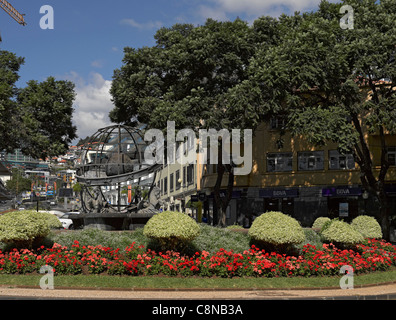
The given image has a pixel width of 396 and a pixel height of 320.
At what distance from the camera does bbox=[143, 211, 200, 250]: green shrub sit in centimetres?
1588

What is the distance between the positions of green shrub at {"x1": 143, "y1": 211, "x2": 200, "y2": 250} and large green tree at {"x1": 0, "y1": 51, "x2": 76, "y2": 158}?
1869cm

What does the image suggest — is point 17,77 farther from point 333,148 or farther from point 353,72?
point 333,148

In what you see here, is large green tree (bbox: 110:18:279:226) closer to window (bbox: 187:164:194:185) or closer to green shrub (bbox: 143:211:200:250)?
green shrub (bbox: 143:211:200:250)

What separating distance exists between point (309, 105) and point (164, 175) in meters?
43.1

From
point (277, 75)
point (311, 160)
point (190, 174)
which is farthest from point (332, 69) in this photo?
point (190, 174)

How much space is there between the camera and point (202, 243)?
18141mm

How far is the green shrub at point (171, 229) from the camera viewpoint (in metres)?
15.9

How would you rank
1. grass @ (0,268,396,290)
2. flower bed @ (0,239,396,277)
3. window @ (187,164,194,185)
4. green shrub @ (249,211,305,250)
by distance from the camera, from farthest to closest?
window @ (187,164,194,185) → green shrub @ (249,211,305,250) → flower bed @ (0,239,396,277) → grass @ (0,268,396,290)

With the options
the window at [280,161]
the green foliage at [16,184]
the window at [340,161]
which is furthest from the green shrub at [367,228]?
the green foliage at [16,184]

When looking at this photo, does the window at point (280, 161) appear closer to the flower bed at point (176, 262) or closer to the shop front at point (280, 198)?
the shop front at point (280, 198)

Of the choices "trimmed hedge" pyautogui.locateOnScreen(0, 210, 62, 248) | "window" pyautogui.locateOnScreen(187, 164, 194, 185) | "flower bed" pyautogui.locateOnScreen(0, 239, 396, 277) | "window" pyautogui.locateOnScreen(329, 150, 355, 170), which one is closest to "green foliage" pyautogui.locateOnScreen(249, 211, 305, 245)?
"flower bed" pyautogui.locateOnScreen(0, 239, 396, 277)

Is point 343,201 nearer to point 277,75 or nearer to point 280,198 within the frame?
point 280,198

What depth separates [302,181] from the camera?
143 feet

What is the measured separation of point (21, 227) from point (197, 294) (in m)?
6.18
